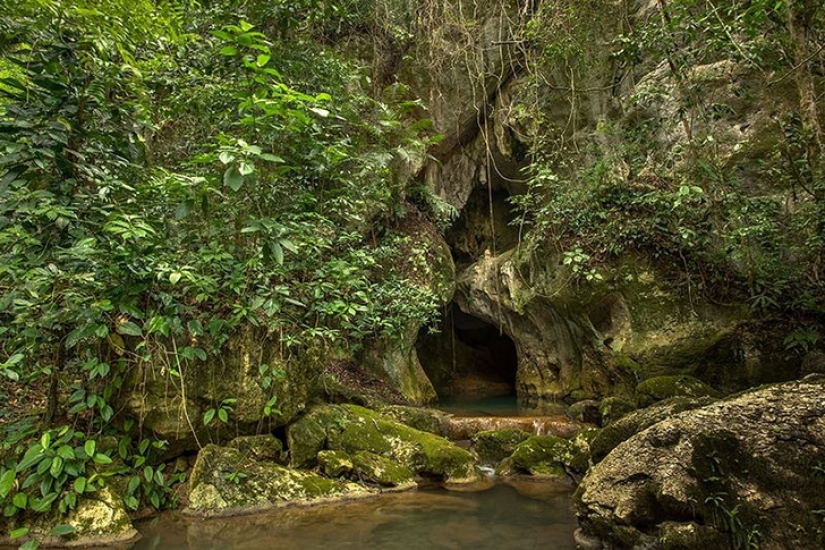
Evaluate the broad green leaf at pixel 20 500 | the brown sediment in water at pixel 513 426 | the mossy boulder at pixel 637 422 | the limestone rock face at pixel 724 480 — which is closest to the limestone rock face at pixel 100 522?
the broad green leaf at pixel 20 500

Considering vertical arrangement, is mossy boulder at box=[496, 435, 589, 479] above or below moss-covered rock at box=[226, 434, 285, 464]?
below

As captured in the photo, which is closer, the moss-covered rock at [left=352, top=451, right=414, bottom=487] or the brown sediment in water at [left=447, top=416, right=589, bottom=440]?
the moss-covered rock at [left=352, top=451, right=414, bottom=487]

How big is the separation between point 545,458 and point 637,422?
165cm

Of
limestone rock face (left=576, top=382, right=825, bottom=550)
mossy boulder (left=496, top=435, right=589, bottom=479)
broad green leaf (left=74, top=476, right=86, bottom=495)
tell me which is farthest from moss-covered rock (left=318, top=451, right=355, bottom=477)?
limestone rock face (left=576, top=382, right=825, bottom=550)

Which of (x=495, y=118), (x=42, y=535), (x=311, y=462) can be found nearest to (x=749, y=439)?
(x=311, y=462)

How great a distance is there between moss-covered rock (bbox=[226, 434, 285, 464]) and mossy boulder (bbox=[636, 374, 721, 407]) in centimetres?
497

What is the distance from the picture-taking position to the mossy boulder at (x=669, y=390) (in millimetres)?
6371

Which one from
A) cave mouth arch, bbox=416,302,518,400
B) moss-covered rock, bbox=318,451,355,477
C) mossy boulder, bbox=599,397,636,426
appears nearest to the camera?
moss-covered rock, bbox=318,451,355,477

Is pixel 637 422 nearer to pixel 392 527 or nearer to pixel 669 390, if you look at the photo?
pixel 669 390

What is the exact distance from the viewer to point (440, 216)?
11.6 metres

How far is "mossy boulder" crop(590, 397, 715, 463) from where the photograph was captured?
438cm

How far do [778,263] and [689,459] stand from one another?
18.5 ft

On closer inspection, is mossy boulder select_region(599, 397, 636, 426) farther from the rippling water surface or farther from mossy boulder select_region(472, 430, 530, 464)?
the rippling water surface

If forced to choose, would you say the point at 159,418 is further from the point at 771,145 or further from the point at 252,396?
the point at 771,145
